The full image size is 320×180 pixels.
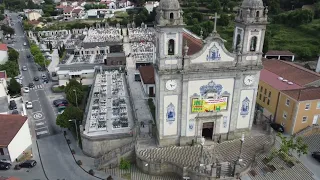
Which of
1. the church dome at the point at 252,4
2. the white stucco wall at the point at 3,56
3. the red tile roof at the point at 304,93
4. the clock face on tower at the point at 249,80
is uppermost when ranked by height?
the church dome at the point at 252,4

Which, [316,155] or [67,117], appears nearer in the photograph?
[316,155]

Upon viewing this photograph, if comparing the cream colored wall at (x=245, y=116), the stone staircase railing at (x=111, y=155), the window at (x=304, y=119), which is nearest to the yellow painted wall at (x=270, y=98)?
the window at (x=304, y=119)

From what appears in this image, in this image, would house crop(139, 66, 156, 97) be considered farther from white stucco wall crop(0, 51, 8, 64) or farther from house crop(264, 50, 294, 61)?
white stucco wall crop(0, 51, 8, 64)

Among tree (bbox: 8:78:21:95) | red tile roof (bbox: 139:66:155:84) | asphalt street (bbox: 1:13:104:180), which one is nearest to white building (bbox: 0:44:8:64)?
asphalt street (bbox: 1:13:104:180)

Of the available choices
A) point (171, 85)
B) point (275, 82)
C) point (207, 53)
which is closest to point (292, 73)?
point (275, 82)

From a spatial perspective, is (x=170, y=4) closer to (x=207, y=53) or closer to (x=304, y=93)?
(x=207, y=53)

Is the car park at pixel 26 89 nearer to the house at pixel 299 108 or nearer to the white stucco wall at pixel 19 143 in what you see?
the white stucco wall at pixel 19 143

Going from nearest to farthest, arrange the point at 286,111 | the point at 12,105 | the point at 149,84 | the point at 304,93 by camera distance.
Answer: the point at 304,93
the point at 286,111
the point at 12,105
the point at 149,84
